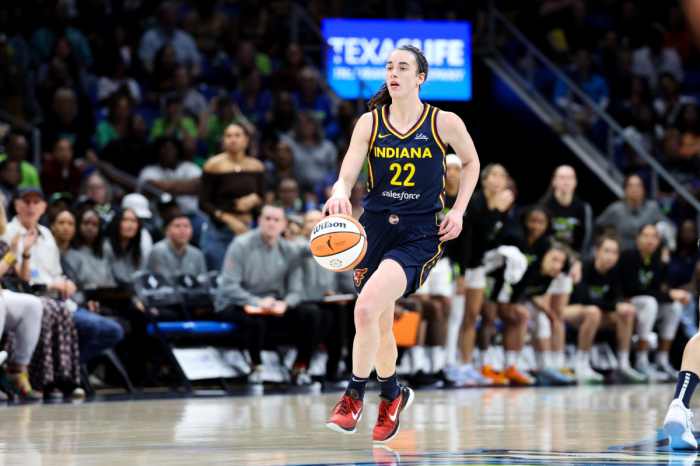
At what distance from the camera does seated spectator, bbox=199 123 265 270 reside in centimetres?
1262

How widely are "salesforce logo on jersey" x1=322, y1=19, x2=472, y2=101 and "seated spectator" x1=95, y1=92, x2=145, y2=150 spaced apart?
362cm

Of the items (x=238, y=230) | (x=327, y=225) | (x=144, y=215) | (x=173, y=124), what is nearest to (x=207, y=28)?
(x=173, y=124)

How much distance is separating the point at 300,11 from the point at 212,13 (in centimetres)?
119

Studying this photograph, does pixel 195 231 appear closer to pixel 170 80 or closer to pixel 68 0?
pixel 170 80

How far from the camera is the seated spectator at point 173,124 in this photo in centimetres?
1455

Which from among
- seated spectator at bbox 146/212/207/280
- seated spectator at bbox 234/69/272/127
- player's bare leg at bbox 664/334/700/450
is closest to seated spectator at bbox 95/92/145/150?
seated spectator at bbox 234/69/272/127

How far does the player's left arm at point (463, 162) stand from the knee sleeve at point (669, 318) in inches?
341

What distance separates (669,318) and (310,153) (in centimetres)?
427

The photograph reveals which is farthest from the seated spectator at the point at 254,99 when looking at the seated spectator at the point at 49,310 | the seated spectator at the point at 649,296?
the seated spectator at the point at 49,310

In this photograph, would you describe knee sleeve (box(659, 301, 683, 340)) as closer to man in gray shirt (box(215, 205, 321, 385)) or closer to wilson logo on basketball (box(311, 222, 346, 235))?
man in gray shirt (box(215, 205, 321, 385))

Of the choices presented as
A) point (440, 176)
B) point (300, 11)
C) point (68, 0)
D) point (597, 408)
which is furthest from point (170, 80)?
point (440, 176)

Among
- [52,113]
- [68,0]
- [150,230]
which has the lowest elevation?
[150,230]

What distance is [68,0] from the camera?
15992 millimetres

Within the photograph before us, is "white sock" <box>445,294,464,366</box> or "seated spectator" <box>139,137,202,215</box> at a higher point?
"seated spectator" <box>139,137,202,215</box>
